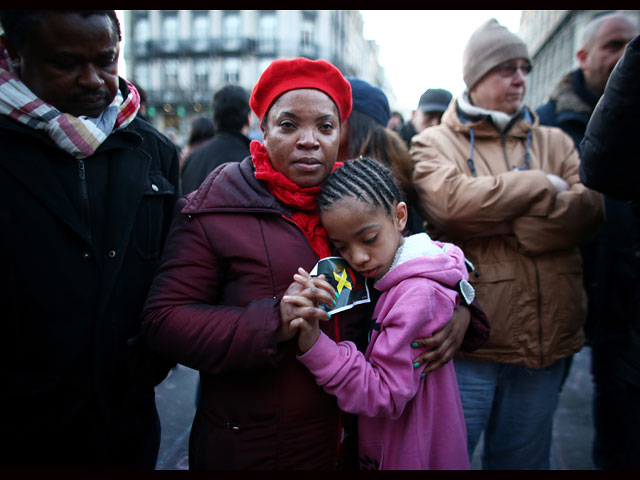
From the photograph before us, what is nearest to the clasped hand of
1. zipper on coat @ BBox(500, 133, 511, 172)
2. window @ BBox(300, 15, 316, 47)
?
zipper on coat @ BBox(500, 133, 511, 172)

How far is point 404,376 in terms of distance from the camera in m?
1.30

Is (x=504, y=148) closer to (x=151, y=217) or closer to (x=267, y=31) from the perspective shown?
(x=151, y=217)

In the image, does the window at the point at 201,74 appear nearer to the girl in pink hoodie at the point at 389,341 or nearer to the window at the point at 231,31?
the window at the point at 231,31

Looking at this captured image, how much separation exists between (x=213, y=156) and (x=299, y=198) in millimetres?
1926

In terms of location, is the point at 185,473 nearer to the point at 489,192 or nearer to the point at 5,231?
the point at 5,231

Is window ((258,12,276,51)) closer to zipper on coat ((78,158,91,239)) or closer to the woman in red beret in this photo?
the woman in red beret

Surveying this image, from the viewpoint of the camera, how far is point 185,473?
1371mm

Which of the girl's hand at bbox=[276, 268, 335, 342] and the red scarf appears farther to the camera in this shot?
the red scarf

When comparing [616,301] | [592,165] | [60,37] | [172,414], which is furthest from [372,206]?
[172,414]

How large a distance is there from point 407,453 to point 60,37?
1760 millimetres

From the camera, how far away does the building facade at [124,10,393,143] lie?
2988cm

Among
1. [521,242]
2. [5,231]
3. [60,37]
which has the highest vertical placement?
[60,37]

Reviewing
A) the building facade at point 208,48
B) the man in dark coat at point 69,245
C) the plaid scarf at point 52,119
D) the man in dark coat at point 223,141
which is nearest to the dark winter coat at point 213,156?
the man in dark coat at point 223,141

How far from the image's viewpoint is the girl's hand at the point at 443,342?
4.53 ft
